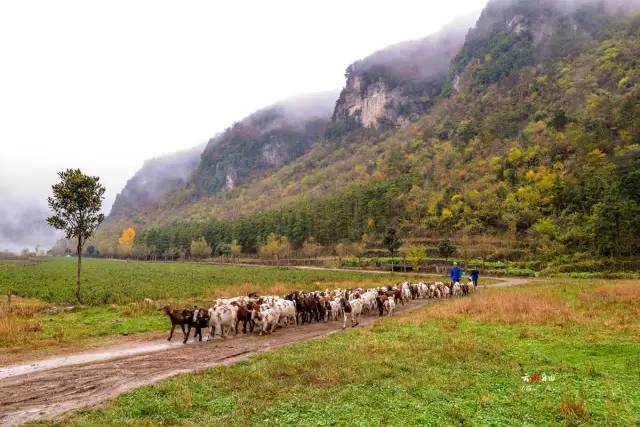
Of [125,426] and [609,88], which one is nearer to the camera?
[125,426]

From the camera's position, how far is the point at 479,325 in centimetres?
1939

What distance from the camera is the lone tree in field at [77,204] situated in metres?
30.3

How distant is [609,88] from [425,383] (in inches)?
4820

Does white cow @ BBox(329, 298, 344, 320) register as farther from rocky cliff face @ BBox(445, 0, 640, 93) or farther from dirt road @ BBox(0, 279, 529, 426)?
rocky cliff face @ BBox(445, 0, 640, 93)

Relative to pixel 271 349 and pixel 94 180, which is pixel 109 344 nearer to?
pixel 271 349

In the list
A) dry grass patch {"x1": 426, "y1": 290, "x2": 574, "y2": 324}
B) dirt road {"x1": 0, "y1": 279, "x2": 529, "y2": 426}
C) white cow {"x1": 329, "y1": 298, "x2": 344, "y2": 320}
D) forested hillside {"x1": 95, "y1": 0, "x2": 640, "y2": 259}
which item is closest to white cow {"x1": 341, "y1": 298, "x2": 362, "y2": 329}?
A: white cow {"x1": 329, "y1": 298, "x2": 344, "y2": 320}

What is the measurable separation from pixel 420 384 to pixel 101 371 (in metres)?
9.74

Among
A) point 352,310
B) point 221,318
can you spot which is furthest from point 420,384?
point 352,310

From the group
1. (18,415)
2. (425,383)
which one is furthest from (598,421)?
(18,415)

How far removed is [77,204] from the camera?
30.9 metres

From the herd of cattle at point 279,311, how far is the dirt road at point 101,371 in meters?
1.01

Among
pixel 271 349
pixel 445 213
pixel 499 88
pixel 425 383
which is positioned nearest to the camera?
pixel 425 383

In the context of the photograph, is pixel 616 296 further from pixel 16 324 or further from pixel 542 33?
pixel 542 33

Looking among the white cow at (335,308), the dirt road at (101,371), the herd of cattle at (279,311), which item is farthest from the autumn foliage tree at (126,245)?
the dirt road at (101,371)
